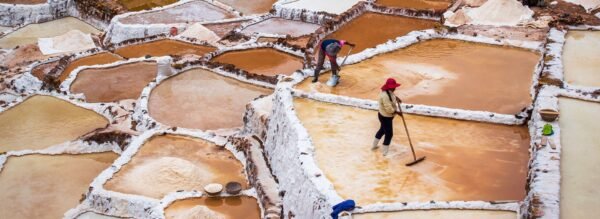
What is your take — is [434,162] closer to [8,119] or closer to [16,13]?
[8,119]

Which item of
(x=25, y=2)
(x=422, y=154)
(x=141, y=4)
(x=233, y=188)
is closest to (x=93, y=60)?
(x=141, y=4)

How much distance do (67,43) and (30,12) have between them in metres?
5.40

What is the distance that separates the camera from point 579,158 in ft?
30.7

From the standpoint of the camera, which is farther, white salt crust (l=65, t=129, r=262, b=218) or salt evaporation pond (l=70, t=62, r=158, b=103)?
salt evaporation pond (l=70, t=62, r=158, b=103)

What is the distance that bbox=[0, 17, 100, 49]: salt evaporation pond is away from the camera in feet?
85.1

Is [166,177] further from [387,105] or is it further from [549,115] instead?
[549,115]

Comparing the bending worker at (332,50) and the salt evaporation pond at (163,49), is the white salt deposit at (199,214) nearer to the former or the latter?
the bending worker at (332,50)

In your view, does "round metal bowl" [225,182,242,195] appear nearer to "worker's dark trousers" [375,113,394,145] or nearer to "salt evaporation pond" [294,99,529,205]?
"salt evaporation pond" [294,99,529,205]

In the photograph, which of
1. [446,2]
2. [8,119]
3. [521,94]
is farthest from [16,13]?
[521,94]

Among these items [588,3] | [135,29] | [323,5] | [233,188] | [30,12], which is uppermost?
[588,3]

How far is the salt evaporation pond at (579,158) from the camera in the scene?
8.28 meters

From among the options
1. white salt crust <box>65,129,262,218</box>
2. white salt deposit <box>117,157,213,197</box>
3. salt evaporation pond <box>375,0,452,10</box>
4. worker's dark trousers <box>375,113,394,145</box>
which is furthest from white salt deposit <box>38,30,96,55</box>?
worker's dark trousers <box>375,113,394,145</box>

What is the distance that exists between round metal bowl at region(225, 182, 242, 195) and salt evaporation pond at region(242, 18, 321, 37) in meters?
10.4

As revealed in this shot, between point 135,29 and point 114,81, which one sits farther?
point 135,29
